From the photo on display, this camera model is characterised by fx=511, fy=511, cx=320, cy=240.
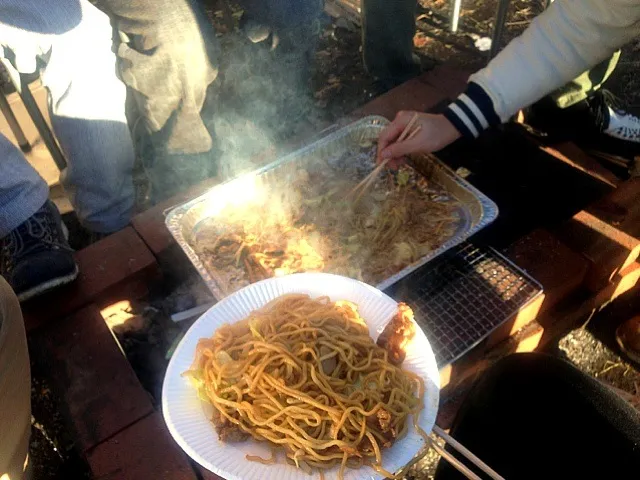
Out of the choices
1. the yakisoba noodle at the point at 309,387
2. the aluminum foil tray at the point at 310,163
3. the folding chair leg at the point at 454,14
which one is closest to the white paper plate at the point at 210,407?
the yakisoba noodle at the point at 309,387

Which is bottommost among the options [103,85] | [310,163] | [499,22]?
[310,163]

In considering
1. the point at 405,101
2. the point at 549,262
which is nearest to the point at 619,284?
the point at 549,262

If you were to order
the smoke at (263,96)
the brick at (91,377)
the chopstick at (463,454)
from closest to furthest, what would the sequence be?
the chopstick at (463,454), the brick at (91,377), the smoke at (263,96)

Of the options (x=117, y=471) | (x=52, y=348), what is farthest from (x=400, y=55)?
(x=117, y=471)

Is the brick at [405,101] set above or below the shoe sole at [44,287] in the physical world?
above

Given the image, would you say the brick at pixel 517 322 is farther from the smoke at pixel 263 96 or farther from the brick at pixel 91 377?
the smoke at pixel 263 96

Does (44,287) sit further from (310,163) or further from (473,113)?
(473,113)

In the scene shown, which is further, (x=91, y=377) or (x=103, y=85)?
(x=103, y=85)

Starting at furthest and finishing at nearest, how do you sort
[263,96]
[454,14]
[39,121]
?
1. [454,14]
2. [263,96]
3. [39,121]
